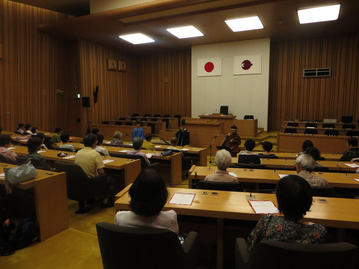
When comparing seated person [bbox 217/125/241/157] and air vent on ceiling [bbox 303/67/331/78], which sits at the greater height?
air vent on ceiling [bbox 303/67/331/78]

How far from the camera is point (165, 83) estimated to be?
601 inches

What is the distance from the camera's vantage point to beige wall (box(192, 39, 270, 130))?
39.8 feet

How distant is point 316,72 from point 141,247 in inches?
508

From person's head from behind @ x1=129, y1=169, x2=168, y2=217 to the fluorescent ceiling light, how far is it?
907 centimetres

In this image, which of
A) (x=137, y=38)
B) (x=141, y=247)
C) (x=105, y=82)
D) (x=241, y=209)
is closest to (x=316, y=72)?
(x=137, y=38)

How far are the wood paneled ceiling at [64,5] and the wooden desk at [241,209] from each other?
10.1m

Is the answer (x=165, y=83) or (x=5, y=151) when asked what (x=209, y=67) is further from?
(x=5, y=151)

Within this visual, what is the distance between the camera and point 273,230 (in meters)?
1.51

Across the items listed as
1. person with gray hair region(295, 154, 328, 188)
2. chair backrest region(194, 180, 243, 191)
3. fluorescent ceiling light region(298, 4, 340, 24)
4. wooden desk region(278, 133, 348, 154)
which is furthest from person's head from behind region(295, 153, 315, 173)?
fluorescent ceiling light region(298, 4, 340, 24)

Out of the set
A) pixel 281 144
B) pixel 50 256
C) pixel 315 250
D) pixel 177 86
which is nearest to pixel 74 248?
pixel 50 256

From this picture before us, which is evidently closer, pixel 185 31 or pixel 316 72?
pixel 185 31

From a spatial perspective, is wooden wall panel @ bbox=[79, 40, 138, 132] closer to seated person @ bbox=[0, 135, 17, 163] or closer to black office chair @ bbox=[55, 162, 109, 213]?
seated person @ bbox=[0, 135, 17, 163]

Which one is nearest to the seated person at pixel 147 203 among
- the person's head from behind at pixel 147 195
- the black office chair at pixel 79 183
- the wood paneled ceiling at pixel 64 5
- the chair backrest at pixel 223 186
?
the person's head from behind at pixel 147 195

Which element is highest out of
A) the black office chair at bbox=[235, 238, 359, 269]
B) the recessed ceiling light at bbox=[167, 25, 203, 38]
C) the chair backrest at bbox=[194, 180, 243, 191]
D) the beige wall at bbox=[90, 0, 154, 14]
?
the beige wall at bbox=[90, 0, 154, 14]
